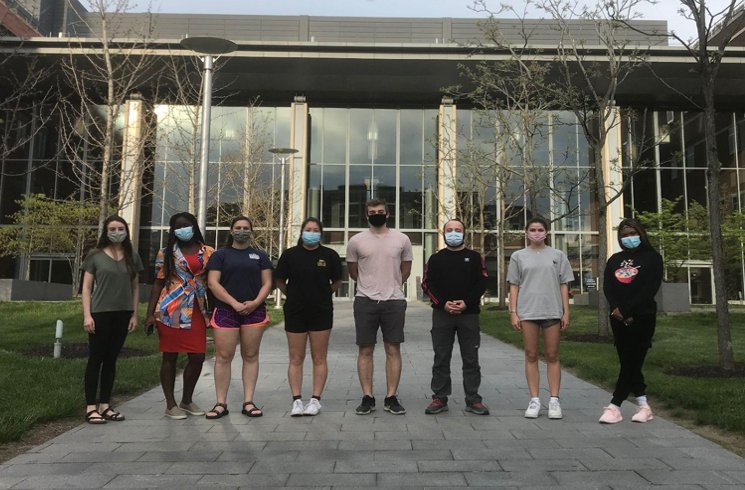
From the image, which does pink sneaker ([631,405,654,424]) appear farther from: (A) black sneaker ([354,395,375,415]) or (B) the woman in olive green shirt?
(B) the woman in olive green shirt

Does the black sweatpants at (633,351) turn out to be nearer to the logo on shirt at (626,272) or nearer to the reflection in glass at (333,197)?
the logo on shirt at (626,272)

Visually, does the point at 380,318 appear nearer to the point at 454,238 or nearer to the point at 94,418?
the point at 454,238

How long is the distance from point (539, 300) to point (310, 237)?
236 centimetres

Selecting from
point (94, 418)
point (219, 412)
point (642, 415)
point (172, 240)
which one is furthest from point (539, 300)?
point (94, 418)

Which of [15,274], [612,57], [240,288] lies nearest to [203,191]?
[240,288]

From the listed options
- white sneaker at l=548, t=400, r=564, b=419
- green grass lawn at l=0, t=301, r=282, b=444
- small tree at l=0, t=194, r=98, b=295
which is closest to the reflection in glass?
small tree at l=0, t=194, r=98, b=295

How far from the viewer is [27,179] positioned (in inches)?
1435

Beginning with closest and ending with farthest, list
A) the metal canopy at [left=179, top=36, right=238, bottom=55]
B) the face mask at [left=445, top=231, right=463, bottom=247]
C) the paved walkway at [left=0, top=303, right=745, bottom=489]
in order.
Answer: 1. the paved walkway at [left=0, top=303, right=745, bottom=489]
2. the face mask at [left=445, top=231, right=463, bottom=247]
3. the metal canopy at [left=179, top=36, right=238, bottom=55]

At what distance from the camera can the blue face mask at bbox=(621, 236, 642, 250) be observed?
5.73 metres

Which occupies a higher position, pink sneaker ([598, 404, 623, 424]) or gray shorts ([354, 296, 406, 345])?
gray shorts ([354, 296, 406, 345])

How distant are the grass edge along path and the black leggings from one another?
5446mm

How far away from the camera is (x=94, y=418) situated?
17.9ft

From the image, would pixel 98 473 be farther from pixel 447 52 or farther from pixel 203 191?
pixel 447 52

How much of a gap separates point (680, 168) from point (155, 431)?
37.3m
